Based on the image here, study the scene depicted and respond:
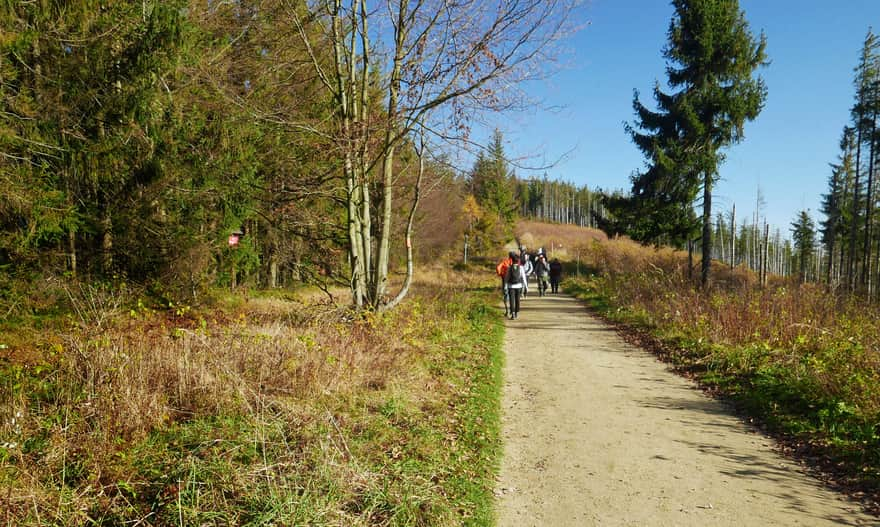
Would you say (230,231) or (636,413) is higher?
(230,231)

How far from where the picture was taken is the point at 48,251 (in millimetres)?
11344

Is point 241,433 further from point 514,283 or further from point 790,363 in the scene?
point 514,283

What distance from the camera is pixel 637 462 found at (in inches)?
197

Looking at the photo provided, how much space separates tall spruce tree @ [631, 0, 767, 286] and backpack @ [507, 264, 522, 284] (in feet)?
30.2

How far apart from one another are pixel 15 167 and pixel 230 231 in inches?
208

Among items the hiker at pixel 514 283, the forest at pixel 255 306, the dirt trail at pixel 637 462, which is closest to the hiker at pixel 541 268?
the forest at pixel 255 306

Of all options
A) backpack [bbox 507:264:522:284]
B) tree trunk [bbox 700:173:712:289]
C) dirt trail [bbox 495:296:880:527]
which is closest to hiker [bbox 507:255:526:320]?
backpack [bbox 507:264:522:284]

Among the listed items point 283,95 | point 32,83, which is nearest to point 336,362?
point 283,95

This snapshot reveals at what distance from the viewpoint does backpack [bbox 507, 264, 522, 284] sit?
45.6 ft

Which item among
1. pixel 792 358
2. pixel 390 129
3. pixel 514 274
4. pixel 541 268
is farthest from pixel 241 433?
pixel 541 268

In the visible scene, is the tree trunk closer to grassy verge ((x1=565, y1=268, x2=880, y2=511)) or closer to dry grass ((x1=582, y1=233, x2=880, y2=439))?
dry grass ((x1=582, y1=233, x2=880, y2=439))

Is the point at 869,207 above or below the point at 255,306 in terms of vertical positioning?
above

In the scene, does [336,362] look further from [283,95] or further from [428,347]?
[283,95]

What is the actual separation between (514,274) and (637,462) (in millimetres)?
9122
